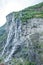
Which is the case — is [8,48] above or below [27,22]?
below

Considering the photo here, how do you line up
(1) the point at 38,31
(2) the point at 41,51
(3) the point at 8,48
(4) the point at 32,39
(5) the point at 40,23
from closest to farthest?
(2) the point at 41,51 < (4) the point at 32,39 < (1) the point at 38,31 < (5) the point at 40,23 < (3) the point at 8,48

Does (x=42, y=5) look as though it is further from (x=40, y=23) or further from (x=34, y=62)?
(x=34, y=62)

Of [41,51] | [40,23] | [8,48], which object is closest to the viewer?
[41,51]

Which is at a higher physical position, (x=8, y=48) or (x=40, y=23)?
(x=40, y=23)

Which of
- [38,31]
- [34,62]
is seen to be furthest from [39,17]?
[34,62]

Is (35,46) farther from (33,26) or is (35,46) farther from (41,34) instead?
(33,26)

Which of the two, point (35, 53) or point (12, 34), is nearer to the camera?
point (35, 53)

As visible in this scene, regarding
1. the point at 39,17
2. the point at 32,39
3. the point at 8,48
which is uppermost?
the point at 39,17

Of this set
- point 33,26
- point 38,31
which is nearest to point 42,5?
point 33,26

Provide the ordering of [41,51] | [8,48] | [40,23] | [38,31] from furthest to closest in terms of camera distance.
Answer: [8,48] → [40,23] → [38,31] → [41,51]
